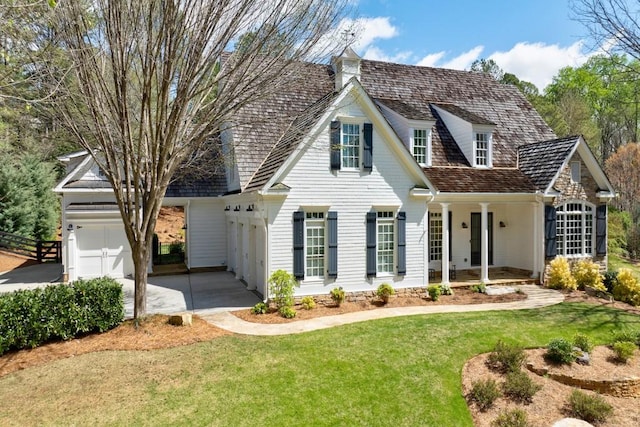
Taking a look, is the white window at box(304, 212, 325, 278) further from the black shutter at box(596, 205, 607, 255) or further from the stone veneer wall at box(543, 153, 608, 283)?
the black shutter at box(596, 205, 607, 255)

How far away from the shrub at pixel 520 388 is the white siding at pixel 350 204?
5.85 meters

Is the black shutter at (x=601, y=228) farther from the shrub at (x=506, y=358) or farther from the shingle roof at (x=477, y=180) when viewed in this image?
the shrub at (x=506, y=358)

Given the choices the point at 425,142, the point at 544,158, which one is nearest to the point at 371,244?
the point at 425,142

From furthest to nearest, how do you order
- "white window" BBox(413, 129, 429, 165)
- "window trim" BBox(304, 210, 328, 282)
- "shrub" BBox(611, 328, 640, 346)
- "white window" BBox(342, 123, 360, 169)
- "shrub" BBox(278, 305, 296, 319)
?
"white window" BBox(413, 129, 429, 165)
"white window" BBox(342, 123, 360, 169)
"window trim" BBox(304, 210, 328, 282)
"shrub" BBox(278, 305, 296, 319)
"shrub" BBox(611, 328, 640, 346)

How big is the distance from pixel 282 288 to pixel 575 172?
44.0ft

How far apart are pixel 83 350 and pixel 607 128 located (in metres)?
55.4

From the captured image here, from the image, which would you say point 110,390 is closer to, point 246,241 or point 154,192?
point 154,192

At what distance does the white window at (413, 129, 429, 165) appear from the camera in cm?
1545

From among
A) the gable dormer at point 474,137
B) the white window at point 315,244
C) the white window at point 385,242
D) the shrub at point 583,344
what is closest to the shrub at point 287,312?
the white window at point 315,244

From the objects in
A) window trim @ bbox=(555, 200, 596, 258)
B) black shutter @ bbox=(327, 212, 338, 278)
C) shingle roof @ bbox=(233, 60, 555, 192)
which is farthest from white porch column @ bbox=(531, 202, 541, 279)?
black shutter @ bbox=(327, 212, 338, 278)

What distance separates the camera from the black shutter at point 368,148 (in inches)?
500

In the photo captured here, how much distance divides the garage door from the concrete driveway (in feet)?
2.93

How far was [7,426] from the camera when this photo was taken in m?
5.94

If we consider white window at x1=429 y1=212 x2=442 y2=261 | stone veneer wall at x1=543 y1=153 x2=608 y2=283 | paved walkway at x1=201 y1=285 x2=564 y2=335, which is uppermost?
stone veneer wall at x1=543 y1=153 x2=608 y2=283
